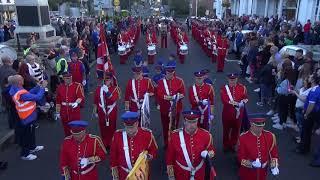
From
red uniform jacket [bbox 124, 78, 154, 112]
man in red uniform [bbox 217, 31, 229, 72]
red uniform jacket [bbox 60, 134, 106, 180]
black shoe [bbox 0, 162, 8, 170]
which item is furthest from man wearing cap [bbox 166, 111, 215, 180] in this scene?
man in red uniform [bbox 217, 31, 229, 72]

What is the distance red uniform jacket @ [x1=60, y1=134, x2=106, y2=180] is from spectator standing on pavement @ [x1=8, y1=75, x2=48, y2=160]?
2638mm

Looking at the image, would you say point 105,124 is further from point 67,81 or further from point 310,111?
point 310,111

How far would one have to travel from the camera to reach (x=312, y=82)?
28.3 ft

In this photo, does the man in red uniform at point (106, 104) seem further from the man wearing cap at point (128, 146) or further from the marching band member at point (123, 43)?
the marching band member at point (123, 43)

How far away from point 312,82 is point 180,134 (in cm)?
445

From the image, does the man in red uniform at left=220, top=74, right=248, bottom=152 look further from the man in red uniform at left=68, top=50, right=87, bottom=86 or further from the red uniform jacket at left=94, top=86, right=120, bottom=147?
the man in red uniform at left=68, top=50, right=87, bottom=86

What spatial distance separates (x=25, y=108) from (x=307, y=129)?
5.94 m

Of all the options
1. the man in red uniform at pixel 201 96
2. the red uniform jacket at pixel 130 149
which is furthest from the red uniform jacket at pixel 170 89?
the red uniform jacket at pixel 130 149

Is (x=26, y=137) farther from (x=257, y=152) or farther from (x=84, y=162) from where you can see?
(x=257, y=152)

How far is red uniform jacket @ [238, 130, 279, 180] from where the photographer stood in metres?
5.58

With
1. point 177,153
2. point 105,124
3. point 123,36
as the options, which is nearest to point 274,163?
point 177,153

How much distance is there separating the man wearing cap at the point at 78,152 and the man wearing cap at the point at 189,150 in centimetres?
102

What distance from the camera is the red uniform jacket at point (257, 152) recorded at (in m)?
5.58

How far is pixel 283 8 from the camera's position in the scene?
37094mm
